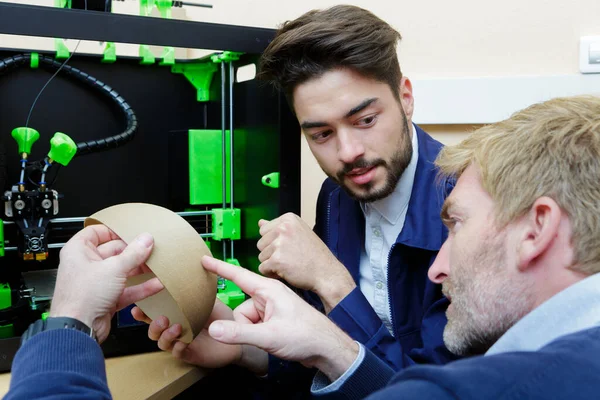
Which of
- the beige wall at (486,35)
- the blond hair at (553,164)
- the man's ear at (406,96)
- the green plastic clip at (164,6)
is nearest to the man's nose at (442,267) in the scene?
the blond hair at (553,164)

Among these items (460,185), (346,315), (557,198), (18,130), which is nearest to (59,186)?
(18,130)

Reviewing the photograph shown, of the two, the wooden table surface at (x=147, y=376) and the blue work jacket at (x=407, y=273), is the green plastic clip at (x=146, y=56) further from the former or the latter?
the wooden table surface at (x=147, y=376)

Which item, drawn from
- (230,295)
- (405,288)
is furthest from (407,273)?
(230,295)

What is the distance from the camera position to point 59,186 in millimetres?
1273

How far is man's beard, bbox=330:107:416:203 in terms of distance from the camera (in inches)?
45.6

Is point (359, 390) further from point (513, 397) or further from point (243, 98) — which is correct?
point (243, 98)

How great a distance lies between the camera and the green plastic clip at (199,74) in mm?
1349

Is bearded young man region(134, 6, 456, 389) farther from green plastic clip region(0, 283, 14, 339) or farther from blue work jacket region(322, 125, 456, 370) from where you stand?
green plastic clip region(0, 283, 14, 339)

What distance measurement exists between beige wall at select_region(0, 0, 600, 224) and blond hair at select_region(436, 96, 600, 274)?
1003mm

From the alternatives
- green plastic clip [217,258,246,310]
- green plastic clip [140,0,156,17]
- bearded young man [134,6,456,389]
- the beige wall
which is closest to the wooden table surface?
bearded young man [134,6,456,389]

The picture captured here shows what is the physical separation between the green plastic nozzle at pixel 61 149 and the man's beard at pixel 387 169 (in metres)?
0.54

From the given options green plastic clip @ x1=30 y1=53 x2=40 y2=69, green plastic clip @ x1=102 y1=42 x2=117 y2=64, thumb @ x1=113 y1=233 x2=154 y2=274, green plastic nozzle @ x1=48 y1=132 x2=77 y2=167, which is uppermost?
green plastic clip @ x1=102 y1=42 x2=117 y2=64

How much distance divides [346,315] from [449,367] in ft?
1.81

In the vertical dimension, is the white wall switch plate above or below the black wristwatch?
above
